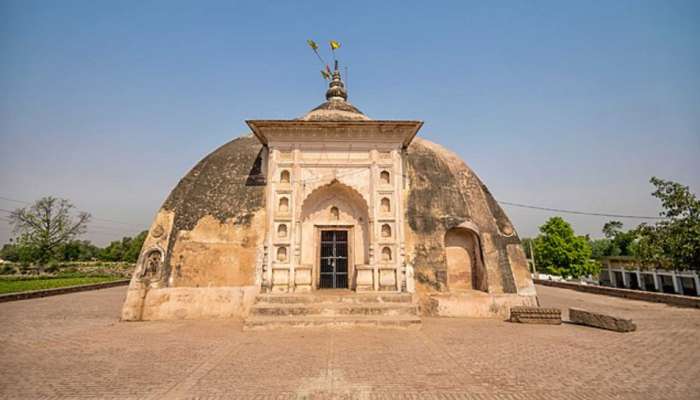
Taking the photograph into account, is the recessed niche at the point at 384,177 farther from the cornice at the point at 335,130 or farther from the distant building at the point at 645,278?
the distant building at the point at 645,278

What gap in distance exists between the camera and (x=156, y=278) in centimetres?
1188

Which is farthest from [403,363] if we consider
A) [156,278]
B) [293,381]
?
[156,278]

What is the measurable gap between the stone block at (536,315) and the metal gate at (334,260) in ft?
20.3

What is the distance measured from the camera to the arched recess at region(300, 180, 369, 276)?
42.1 ft

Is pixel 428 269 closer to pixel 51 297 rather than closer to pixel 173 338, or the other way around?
pixel 173 338

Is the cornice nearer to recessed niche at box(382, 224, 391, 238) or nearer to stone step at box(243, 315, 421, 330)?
recessed niche at box(382, 224, 391, 238)

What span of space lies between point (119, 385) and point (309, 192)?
319 inches

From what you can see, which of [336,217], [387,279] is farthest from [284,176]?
[387,279]

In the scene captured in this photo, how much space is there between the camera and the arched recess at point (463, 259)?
12.8 meters

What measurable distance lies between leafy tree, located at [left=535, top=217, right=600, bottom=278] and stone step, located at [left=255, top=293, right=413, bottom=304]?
3585 centimetres

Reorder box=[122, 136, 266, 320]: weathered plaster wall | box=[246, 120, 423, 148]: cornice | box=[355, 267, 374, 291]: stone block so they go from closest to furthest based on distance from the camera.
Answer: box=[122, 136, 266, 320]: weathered plaster wall, box=[355, 267, 374, 291]: stone block, box=[246, 120, 423, 148]: cornice

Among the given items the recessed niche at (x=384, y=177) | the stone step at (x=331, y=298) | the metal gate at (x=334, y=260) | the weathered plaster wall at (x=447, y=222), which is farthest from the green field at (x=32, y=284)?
the weathered plaster wall at (x=447, y=222)

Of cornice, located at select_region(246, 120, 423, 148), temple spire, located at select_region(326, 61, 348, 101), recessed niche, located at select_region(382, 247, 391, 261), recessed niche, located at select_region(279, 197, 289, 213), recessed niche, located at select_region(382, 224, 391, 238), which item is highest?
temple spire, located at select_region(326, 61, 348, 101)

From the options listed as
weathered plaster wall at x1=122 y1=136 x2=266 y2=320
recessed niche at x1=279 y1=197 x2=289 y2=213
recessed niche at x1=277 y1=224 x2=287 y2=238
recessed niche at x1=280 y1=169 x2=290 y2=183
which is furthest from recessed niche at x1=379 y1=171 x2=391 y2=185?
weathered plaster wall at x1=122 y1=136 x2=266 y2=320
